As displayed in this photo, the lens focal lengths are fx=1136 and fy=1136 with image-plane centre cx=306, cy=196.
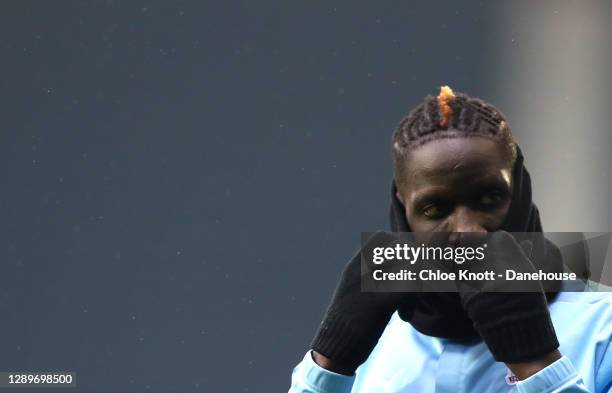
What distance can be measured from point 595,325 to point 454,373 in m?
0.15

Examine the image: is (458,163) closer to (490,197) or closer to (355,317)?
(490,197)

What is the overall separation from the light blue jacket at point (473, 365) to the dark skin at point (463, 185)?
133 millimetres

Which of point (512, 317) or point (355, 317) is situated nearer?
point (512, 317)

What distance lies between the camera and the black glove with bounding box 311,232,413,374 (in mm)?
1164

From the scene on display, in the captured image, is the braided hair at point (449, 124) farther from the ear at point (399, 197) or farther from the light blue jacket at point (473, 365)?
the light blue jacket at point (473, 365)

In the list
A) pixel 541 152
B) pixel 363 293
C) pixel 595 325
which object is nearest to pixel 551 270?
pixel 595 325

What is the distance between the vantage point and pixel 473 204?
1.14m

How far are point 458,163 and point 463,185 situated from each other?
22 mm

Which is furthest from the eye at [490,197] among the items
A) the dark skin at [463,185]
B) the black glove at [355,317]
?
the black glove at [355,317]

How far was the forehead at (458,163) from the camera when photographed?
1.13 meters

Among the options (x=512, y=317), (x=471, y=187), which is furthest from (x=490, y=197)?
(x=512, y=317)

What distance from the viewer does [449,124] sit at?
118 cm

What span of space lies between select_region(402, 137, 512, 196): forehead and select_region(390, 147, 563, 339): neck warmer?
0.10ft

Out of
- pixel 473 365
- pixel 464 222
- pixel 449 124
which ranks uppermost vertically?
pixel 449 124
